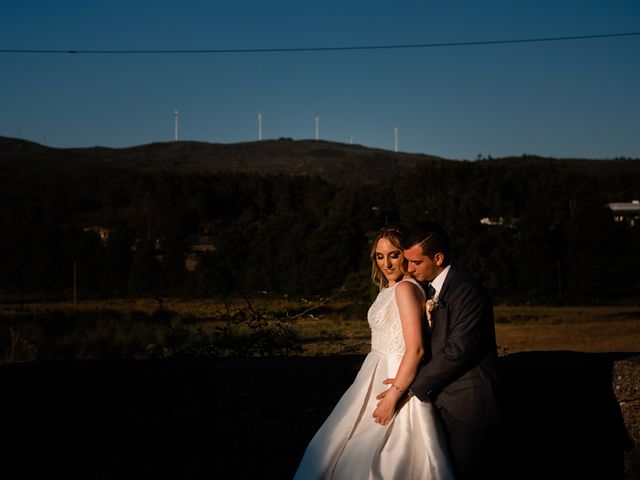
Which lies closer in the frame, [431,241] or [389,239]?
[431,241]

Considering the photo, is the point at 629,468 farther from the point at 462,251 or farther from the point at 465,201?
the point at 465,201

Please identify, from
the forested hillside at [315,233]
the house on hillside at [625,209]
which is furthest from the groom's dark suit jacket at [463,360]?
the house on hillside at [625,209]

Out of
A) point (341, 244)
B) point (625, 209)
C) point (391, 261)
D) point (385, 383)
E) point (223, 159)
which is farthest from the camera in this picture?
point (223, 159)

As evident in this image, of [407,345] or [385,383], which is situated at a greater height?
[407,345]

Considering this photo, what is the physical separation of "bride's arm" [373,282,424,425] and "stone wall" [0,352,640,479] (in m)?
0.99

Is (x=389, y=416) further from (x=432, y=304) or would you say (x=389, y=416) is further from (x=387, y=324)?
(x=432, y=304)

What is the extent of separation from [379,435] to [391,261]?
78cm

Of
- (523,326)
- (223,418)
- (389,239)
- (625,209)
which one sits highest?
(625,209)

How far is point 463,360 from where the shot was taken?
323 centimetres

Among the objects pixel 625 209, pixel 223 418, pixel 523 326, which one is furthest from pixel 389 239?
pixel 625 209

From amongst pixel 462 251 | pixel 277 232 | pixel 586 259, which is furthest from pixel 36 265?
pixel 586 259

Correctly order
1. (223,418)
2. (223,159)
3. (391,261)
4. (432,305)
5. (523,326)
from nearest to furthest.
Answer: (432,305) < (391,261) < (223,418) < (523,326) < (223,159)

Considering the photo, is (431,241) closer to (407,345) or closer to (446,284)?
(446,284)

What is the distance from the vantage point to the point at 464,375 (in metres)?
3.29
